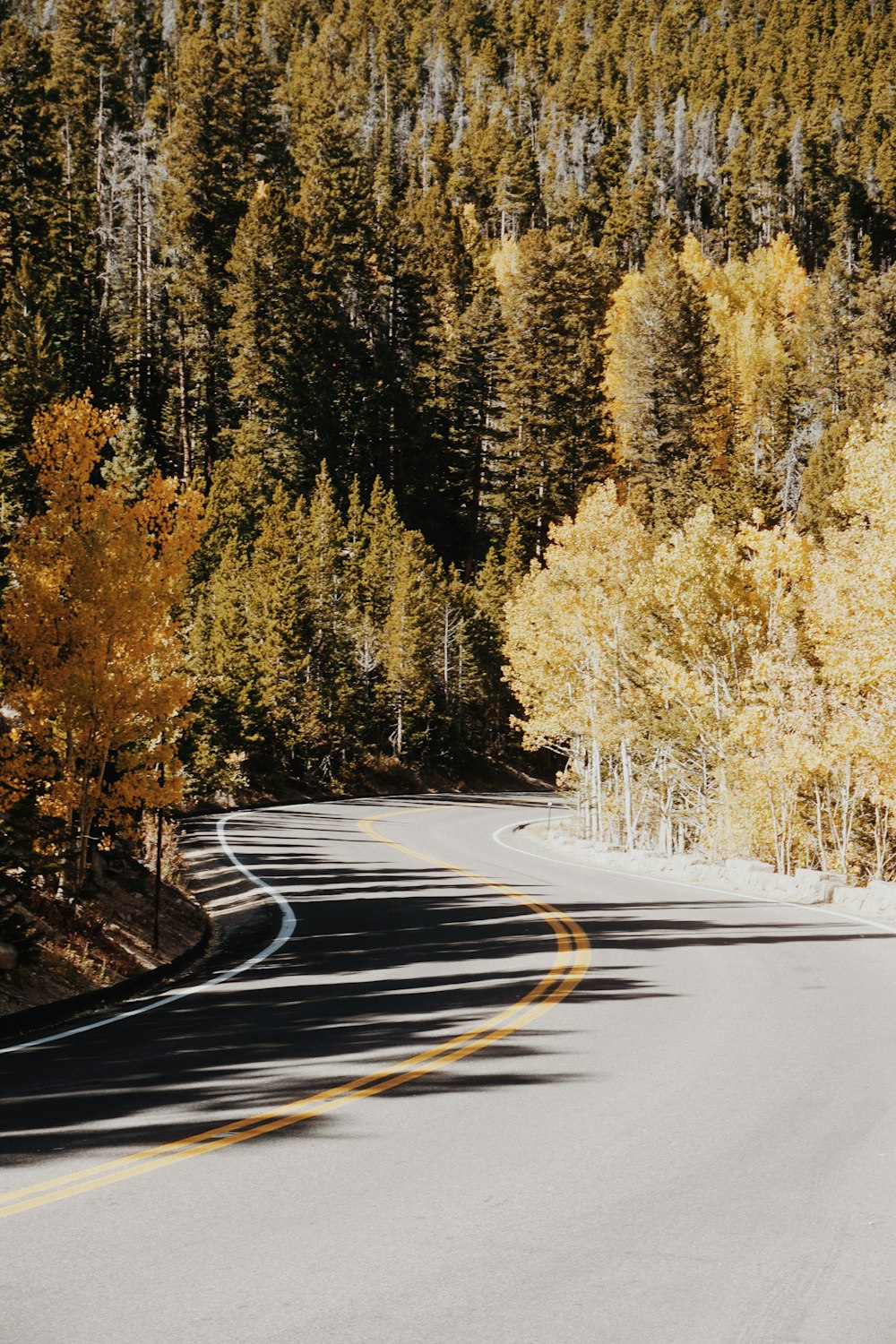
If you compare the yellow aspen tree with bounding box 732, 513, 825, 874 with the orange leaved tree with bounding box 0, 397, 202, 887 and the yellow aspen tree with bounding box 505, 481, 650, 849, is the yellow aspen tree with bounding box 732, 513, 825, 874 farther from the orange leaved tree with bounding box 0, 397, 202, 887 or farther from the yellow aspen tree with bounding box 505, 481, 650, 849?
the orange leaved tree with bounding box 0, 397, 202, 887

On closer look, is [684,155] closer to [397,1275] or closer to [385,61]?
[385,61]

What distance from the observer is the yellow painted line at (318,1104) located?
5574 millimetres

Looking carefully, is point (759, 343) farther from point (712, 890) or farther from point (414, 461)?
point (712, 890)

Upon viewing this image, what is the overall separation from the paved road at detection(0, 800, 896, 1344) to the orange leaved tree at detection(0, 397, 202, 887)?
3.60 metres

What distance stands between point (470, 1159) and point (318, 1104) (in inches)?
57.5

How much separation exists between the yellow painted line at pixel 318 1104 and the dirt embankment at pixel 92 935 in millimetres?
4444

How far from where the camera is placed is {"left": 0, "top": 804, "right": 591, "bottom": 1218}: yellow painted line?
5.57 meters

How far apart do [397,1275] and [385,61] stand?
175 m

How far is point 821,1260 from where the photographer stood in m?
4.68

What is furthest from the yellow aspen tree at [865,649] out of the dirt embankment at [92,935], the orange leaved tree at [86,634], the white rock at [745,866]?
the dirt embankment at [92,935]

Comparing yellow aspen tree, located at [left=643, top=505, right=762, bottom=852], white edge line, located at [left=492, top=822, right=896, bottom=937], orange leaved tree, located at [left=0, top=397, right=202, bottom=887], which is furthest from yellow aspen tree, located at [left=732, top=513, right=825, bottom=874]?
orange leaved tree, located at [left=0, top=397, right=202, bottom=887]

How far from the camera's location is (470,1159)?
6.03m

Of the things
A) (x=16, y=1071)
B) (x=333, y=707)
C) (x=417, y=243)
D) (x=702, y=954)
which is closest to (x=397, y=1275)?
(x=16, y=1071)

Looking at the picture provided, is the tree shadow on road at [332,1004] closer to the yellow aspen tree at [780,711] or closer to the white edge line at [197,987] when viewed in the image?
the white edge line at [197,987]
